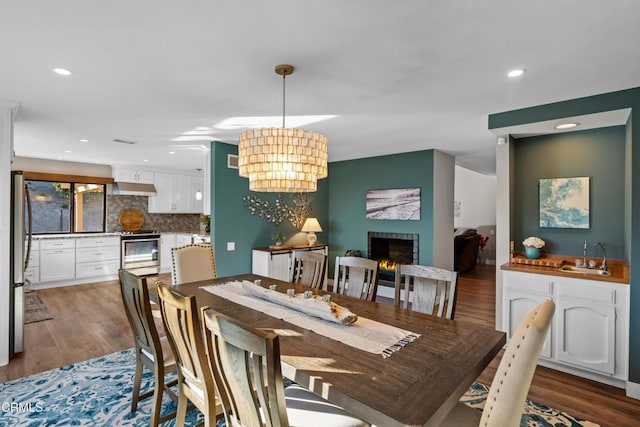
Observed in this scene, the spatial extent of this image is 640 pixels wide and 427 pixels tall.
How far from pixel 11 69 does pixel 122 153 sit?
3.39 metres

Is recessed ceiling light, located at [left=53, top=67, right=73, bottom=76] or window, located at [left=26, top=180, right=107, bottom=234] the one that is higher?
recessed ceiling light, located at [left=53, top=67, right=73, bottom=76]

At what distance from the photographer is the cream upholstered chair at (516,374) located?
1.02 m

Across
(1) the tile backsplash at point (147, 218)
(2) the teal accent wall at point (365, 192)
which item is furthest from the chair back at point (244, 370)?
(1) the tile backsplash at point (147, 218)

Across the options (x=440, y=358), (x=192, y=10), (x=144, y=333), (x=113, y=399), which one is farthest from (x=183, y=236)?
(x=440, y=358)

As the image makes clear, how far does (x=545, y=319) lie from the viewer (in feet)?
3.54

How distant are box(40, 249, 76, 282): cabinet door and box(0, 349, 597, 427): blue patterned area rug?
12.0 ft

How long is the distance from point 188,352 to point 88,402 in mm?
1519

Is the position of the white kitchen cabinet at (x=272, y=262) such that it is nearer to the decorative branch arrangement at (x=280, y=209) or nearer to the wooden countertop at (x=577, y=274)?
the decorative branch arrangement at (x=280, y=209)

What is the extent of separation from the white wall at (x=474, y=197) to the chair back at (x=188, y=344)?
8695 mm

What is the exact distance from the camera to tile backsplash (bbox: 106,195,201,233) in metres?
6.90

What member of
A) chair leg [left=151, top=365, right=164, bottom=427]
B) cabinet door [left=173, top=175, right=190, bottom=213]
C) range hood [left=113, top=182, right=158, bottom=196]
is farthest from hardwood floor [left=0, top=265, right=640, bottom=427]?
cabinet door [left=173, top=175, right=190, bottom=213]

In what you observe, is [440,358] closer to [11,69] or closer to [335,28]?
[335,28]

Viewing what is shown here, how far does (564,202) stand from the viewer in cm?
341

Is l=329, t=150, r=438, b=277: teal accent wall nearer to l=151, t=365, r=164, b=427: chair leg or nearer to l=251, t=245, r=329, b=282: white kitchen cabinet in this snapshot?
l=251, t=245, r=329, b=282: white kitchen cabinet
